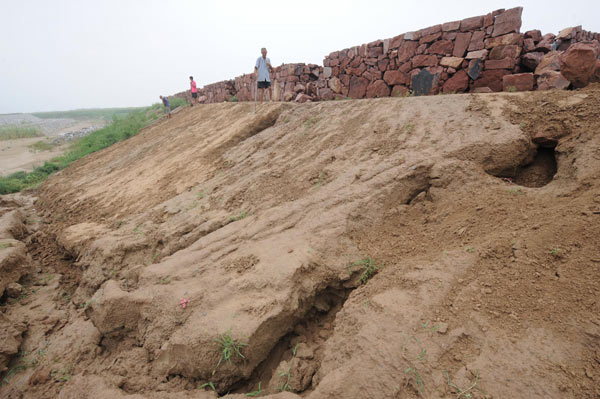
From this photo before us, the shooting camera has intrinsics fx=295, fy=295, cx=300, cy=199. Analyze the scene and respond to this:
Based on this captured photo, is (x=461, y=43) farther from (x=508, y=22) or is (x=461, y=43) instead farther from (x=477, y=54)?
(x=508, y=22)

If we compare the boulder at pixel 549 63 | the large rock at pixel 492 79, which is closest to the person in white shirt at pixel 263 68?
the large rock at pixel 492 79

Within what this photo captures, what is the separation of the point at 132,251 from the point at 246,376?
2.31m

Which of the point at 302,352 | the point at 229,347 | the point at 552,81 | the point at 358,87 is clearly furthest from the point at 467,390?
the point at 358,87

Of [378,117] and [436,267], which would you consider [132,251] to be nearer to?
[436,267]

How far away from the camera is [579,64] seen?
130 inches

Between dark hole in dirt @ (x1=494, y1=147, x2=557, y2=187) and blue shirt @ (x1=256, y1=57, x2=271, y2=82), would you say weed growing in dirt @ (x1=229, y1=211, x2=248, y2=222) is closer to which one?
dark hole in dirt @ (x1=494, y1=147, x2=557, y2=187)

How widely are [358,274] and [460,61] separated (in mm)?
4521

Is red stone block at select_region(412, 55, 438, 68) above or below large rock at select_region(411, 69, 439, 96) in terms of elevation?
above

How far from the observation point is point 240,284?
7.70 feet

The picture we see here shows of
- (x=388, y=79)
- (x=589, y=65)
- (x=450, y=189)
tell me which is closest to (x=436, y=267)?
(x=450, y=189)

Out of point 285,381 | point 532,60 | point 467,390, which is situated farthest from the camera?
point 532,60

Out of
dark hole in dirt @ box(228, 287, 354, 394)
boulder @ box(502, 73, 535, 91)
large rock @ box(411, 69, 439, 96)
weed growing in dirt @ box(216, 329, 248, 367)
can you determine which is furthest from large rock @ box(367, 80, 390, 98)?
weed growing in dirt @ box(216, 329, 248, 367)

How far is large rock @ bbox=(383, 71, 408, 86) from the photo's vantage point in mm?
5845

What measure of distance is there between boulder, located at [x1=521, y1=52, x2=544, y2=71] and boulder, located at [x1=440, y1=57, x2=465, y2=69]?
0.85 meters
